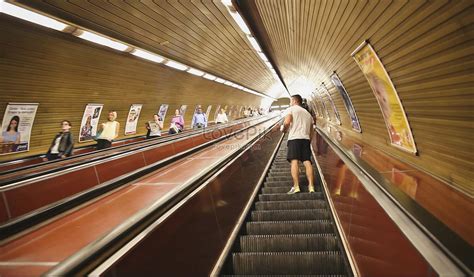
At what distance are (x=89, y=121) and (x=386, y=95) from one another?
27.1 feet

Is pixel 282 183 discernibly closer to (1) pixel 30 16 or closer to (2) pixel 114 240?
(2) pixel 114 240

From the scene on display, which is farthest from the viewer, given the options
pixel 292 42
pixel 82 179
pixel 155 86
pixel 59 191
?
pixel 155 86

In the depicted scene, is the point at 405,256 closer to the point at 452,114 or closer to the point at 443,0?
the point at 443,0

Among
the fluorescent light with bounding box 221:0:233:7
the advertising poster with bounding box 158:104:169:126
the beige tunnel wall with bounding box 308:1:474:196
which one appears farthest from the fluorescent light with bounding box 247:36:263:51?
the advertising poster with bounding box 158:104:169:126

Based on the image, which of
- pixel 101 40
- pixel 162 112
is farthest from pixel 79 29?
pixel 162 112

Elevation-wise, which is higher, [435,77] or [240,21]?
[240,21]

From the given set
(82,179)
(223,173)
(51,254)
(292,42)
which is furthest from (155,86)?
(51,254)

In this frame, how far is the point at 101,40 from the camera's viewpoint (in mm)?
5941

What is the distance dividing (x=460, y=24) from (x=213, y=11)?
459 cm

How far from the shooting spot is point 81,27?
17.1 feet

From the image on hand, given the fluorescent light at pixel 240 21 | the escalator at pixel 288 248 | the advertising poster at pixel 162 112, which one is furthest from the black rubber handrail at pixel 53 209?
the advertising poster at pixel 162 112

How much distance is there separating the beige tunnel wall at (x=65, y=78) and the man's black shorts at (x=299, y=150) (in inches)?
191

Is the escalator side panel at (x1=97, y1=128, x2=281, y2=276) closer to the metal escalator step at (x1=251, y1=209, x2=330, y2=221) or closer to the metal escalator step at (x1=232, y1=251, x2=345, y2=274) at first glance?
the metal escalator step at (x1=232, y1=251, x2=345, y2=274)

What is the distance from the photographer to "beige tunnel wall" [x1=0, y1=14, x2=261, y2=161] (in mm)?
5422
